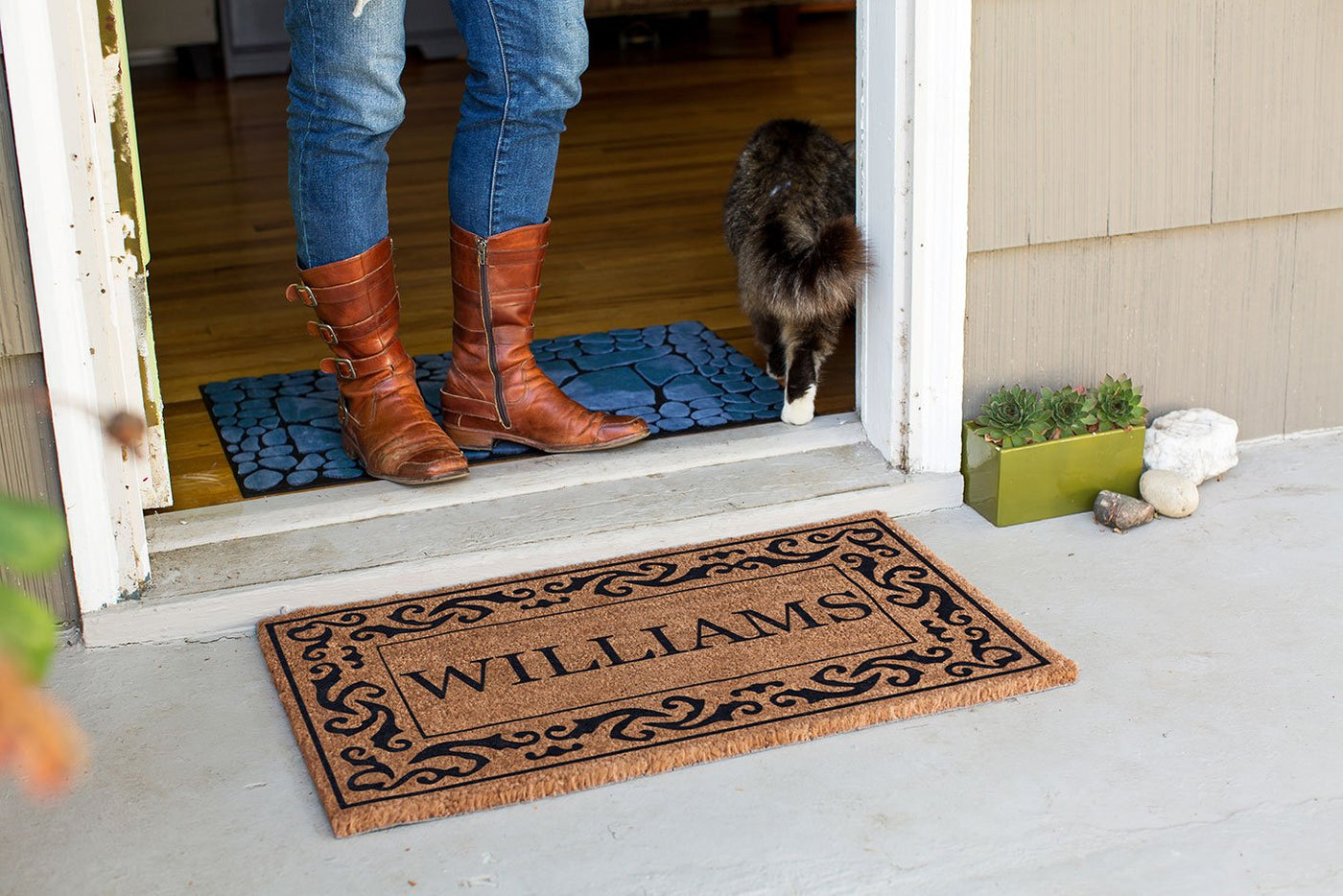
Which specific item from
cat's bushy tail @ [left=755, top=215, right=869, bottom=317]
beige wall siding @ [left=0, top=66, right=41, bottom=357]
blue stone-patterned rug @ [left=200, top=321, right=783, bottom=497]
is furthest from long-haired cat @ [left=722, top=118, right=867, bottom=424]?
beige wall siding @ [left=0, top=66, right=41, bottom=357]

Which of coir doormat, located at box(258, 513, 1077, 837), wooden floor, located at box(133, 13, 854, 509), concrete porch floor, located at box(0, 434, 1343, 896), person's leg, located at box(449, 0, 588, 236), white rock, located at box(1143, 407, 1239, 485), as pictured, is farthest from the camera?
wooden floor, located at box(133, 13, 854, 509)

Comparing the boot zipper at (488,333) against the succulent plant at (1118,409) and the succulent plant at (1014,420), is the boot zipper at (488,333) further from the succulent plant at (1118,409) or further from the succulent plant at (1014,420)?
the succulent plant at (1118,409)

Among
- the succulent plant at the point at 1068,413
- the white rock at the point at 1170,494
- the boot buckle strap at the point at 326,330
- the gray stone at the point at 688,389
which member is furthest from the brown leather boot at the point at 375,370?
the white rock at the point at 1170,494

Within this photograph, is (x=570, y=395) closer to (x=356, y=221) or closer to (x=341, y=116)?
(x=356, y=221)

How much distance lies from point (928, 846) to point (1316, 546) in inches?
34.7

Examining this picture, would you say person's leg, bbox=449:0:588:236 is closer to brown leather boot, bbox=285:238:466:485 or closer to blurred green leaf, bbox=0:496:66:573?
brown leather boot, bbox=285:238:466:485

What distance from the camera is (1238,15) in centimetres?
199

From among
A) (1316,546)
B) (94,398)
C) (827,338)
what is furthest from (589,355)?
(1316,546)

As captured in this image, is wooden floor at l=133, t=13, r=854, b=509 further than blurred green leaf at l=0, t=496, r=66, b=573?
Yes

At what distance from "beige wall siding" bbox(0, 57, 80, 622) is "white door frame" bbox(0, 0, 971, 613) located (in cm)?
2

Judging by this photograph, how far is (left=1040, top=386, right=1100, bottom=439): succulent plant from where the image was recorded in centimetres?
199

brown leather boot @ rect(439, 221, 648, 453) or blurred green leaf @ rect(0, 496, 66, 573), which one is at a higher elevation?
blurred green leaf @ rect(0, 496, 66, 573)

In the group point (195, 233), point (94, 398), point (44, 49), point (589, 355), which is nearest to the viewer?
point (44, 49)

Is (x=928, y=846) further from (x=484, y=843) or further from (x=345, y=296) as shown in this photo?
(x=345, y=296)
